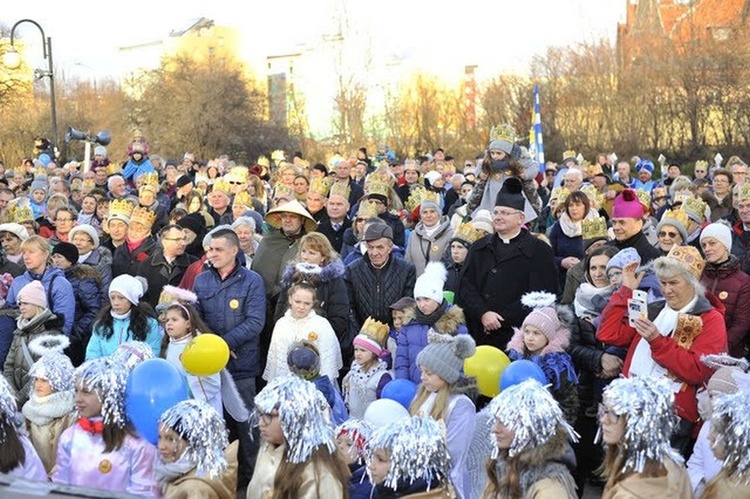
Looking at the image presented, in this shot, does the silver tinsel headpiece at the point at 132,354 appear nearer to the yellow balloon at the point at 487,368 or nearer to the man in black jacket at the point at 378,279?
the yellow balloon at the point at 487,368

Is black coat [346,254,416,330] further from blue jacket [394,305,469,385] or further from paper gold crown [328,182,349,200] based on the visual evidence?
paper gold crown [328,182,349,200]

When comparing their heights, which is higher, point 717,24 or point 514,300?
point 717,24

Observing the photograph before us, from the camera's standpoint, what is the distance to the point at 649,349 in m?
6.46

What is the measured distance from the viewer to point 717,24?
115 ft

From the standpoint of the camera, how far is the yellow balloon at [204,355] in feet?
22.5

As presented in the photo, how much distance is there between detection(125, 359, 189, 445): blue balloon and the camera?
550 cm

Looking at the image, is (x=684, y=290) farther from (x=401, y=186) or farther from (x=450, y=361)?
(x=401, y=186)

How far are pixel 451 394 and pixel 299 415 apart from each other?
55.0 inches

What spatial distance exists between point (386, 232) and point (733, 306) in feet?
8.82

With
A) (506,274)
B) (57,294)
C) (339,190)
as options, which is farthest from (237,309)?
(339,190)

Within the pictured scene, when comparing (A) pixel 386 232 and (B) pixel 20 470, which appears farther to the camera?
(A) pixel 386 232

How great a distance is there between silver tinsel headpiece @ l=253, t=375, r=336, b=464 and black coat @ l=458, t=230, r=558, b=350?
2.81m

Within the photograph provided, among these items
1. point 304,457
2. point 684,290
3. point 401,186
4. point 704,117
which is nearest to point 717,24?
point 704,117

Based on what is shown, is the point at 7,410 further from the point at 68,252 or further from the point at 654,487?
the point at 68,252
